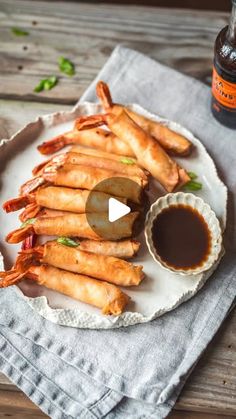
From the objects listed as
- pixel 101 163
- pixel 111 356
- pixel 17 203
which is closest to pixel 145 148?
pixel 101 163

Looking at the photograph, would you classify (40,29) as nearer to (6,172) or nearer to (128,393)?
(6,172)

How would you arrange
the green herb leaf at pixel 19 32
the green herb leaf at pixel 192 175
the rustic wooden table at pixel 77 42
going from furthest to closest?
the green herb leaf at pixel 19 32
the rustic wooden table at pixel 77 42
the green herb leaf at pixel 192 175

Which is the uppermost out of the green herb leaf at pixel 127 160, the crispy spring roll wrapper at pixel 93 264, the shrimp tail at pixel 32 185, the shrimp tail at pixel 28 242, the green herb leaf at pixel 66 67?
the green herb leaf at pixel 66 67

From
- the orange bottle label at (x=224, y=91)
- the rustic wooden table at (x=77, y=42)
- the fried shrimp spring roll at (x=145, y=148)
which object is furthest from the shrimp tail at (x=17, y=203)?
the orange bottle label at (x=224, y=91)

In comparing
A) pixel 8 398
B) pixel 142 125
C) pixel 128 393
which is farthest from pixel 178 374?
pixel 142 125

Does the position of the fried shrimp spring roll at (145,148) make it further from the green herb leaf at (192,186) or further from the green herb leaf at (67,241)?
the green herb leaf at (67,241)

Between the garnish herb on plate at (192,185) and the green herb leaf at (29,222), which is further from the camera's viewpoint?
the garnish herb on plate at (192,185)

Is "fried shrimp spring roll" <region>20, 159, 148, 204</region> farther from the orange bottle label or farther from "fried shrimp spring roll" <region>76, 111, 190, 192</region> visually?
the orange bottle label
